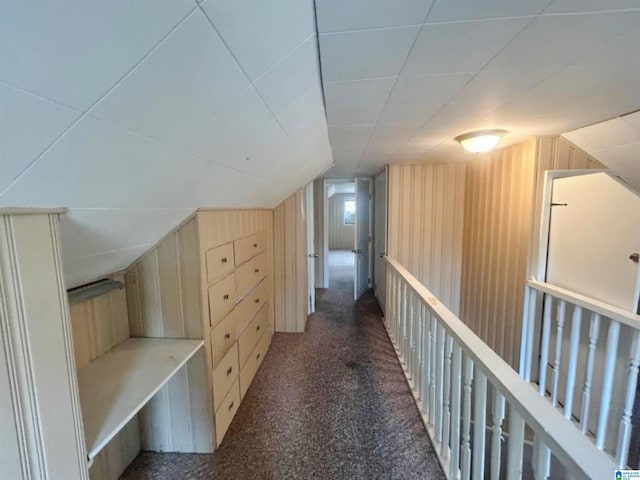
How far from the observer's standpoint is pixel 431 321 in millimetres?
1884

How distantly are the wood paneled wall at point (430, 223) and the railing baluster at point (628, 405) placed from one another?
2.03 meters

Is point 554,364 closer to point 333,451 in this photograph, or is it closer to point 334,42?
point 333,451

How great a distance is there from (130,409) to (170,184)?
36.3 inches

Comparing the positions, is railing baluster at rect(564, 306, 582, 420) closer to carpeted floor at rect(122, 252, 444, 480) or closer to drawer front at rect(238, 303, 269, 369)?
carpeted floor at rect(122, 252, 444, 480)

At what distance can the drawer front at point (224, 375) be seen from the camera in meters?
1.85

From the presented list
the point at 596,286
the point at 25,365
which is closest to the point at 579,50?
the point at 596,286

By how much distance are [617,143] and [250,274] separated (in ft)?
9.51

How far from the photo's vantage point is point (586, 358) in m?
2.15

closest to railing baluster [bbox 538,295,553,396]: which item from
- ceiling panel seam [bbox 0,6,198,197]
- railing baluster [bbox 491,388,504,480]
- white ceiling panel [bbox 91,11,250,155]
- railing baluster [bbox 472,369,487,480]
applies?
railing baluster [bbox 472,369,487,480]

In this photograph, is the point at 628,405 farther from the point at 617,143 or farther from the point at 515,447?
the point at 617,143

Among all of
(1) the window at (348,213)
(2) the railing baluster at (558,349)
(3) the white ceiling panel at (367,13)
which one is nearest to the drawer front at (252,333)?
(3) the white ceiling panel at (367,13)

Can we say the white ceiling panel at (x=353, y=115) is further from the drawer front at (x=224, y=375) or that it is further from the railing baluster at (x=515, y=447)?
the drawer front at (x=224, y=375)

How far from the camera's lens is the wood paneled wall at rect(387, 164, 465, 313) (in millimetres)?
3551

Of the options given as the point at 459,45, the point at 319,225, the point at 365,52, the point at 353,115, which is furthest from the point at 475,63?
the point at 319,225
